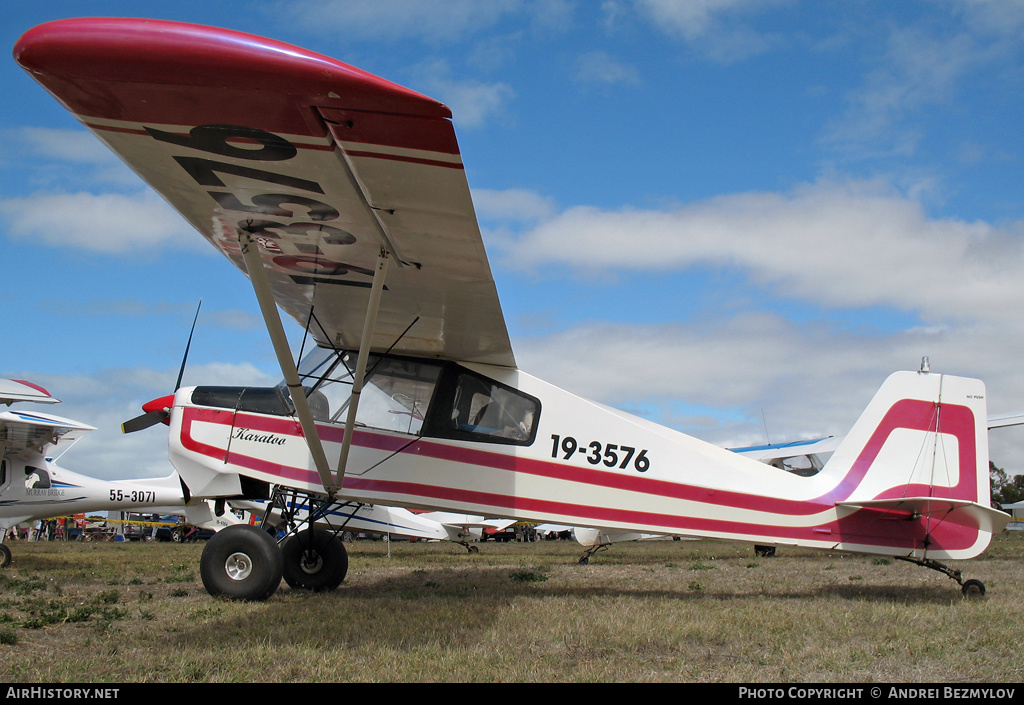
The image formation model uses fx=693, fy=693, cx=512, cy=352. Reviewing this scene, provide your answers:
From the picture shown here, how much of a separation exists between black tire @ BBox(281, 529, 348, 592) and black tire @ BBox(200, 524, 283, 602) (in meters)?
1.23

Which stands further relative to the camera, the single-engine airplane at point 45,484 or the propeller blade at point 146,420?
the single-engine airplane at point 45,484

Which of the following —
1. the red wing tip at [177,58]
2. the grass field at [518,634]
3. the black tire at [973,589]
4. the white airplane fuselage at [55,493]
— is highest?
the red wing tip at [177,58]

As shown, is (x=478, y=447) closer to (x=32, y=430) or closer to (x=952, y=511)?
(x=952, y=511)

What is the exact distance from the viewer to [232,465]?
21.5 feet

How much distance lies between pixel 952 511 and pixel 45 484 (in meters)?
16.1

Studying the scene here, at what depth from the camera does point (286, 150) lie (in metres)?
3.72

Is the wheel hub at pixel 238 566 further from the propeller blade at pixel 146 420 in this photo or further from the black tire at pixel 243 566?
the propeller blade at pixel 146 420

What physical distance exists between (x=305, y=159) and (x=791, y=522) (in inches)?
214

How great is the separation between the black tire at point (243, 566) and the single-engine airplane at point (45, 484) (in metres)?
8.15

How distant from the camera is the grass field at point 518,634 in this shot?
3479mm

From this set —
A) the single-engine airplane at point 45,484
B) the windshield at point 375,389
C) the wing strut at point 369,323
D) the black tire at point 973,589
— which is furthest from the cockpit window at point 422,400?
the single-engine airplane at point 45,484

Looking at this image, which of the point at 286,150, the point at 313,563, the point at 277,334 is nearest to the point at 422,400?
the point at 313,563

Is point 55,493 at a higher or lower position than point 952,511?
lower
